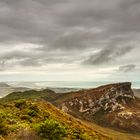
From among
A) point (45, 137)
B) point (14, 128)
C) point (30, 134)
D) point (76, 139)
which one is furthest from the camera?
point (76, 139)

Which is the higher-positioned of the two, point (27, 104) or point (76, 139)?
point (27, 104)

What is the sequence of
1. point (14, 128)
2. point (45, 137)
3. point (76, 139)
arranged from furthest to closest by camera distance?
point (76, 139) < point (14, 128) < point (45, 137)

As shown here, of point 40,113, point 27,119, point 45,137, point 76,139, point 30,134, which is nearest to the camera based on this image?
point 30,134

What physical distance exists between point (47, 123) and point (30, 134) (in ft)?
25.7

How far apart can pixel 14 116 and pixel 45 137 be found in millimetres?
25990

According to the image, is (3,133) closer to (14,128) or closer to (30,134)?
(14,128)

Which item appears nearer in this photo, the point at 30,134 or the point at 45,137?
the point at 30,134

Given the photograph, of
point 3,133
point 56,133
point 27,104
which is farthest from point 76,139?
point 27,104

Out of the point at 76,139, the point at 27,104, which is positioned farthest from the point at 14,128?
the point at 27,104

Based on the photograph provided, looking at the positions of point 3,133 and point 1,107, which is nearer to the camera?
point 3,133

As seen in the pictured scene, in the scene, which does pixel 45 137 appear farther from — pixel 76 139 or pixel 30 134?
pixel 76 139

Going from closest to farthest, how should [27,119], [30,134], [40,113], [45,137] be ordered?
1. [30,134]
2. [45,137]
3. [27,119]
4. [40,113]

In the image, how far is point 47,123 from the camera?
58.1 metres

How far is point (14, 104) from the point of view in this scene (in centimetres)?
9775
